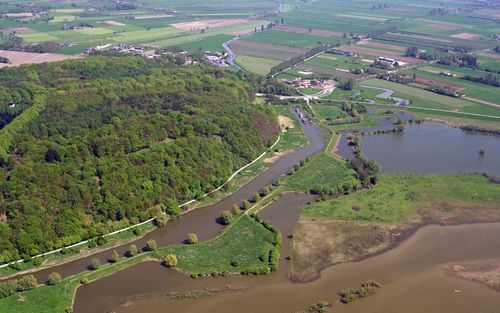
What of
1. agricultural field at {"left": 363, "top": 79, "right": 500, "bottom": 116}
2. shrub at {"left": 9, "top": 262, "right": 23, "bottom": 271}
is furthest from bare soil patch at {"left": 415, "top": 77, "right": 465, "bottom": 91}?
shrub at {"left": 9, "top": 262, "right": 23, "bottom": 271}

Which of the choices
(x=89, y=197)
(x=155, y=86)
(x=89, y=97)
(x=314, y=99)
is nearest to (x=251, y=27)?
(x=314, y=99)

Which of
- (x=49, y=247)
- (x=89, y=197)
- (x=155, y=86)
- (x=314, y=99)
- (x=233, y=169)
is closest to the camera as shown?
(x=49, y=247)

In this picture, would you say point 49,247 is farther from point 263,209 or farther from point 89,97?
point 89,97

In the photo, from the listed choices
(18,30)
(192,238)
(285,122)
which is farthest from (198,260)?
(18,30)

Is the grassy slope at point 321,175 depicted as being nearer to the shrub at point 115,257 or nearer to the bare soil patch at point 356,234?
the bare soil patch at point 356,234

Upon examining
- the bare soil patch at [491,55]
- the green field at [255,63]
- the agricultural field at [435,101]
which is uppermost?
the bare soil patch at [491,55]

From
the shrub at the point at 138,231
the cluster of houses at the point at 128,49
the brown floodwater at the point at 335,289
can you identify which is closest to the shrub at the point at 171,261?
the brown floodwater at the point at 335,289
